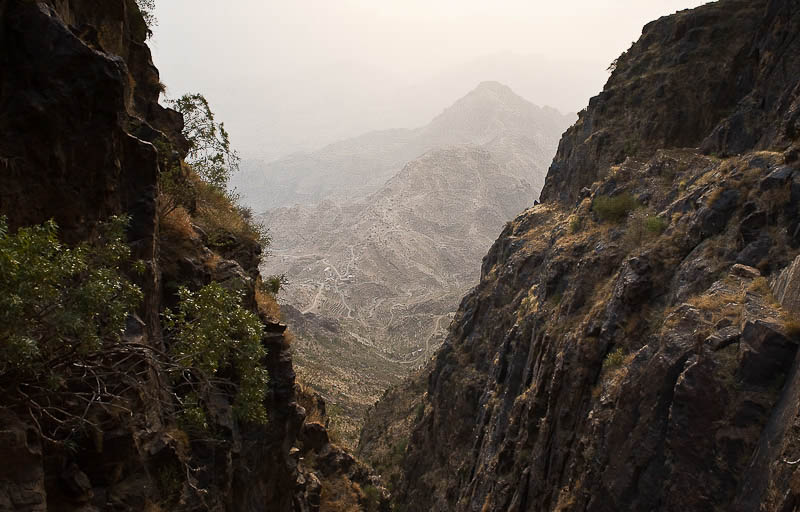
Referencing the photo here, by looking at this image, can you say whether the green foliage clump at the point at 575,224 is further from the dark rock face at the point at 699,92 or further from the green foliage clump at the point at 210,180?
the green foliage clump at the point at 210,180

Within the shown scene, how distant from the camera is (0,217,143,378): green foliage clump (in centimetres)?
595

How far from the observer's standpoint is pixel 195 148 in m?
18.8

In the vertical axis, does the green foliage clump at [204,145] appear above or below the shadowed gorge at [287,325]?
above

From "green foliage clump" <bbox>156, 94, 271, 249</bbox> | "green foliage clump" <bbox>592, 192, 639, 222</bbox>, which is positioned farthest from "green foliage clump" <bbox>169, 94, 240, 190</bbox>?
"green foliage clump" <bbox>592, 192, 639, 222</bbox>

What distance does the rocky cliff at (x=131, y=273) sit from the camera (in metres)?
7.65

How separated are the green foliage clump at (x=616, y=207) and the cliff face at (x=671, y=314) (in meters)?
0.09

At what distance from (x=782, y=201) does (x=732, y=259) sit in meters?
2.08

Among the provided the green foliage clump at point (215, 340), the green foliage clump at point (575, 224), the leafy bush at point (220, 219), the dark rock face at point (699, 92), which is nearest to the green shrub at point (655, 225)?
the dark rock face at point (699, 92)

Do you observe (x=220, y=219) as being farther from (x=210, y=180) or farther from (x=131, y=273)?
(x=131, y=273)

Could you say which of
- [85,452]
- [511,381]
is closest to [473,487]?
[511,381]

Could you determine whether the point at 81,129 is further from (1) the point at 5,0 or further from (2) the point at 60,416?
(2) the point at 60,416

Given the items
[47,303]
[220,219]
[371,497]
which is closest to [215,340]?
[47,303]

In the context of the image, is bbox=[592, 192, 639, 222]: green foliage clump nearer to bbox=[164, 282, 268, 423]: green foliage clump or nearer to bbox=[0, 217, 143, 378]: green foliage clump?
bbox=[164, 282, 268, 423]: green foliage clump

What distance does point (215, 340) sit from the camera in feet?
30.3
